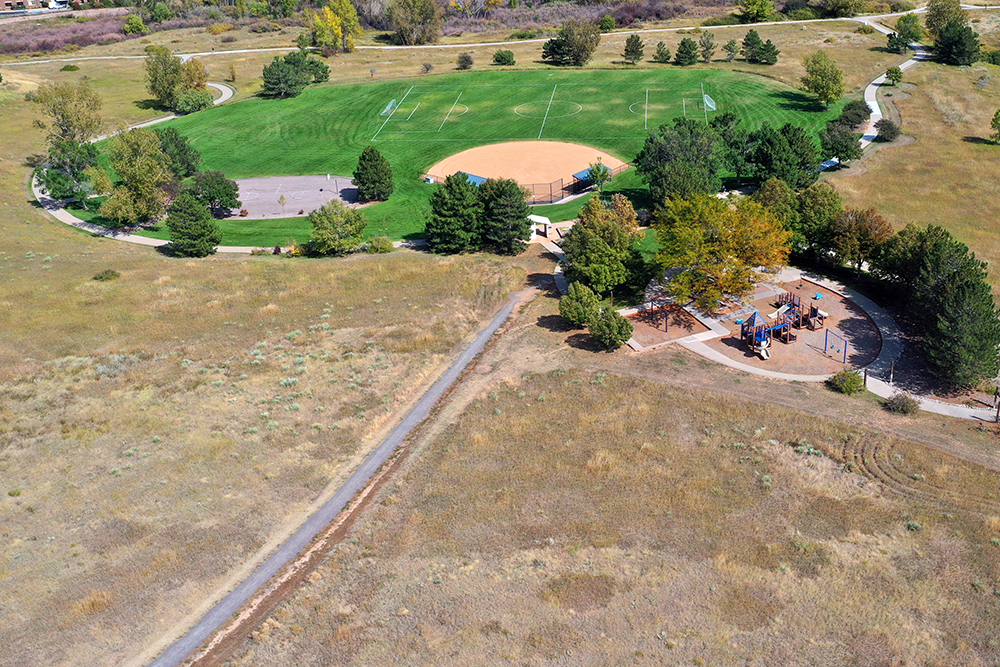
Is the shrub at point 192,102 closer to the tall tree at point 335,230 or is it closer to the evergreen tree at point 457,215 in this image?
the tall tree at point 335,230

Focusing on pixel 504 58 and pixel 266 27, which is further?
pixel 266 27

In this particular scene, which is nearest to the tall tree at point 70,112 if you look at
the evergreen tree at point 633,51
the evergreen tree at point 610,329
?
the evergreen tree at point 610,329

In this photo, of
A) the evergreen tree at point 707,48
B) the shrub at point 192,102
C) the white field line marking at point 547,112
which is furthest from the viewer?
the evergreen tree at point 707,48

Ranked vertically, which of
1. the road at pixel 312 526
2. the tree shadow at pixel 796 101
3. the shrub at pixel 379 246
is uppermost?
the tree shadow at pixel 796 101

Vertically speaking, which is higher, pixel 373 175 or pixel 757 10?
pixel 757 10

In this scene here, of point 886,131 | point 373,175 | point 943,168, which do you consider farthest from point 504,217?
point 886,131

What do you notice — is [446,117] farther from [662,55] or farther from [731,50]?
[731,50]

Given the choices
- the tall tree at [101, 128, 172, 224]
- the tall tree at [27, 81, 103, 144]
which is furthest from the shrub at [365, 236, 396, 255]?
the tall tree at [27, 81, 103, 144]
